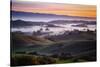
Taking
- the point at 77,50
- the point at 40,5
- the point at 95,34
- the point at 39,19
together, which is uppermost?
the point at 40,5

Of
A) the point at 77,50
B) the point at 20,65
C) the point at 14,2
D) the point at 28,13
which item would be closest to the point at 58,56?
the point at 77,50

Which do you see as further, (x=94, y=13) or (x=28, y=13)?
(x=94, y=13)

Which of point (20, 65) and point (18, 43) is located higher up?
point (18, 43)

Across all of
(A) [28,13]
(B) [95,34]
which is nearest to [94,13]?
(B) [95,34]

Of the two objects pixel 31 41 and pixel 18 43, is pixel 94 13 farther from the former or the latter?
pixel 18 43

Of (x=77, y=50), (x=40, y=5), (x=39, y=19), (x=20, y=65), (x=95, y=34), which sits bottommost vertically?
(x=20, y=65)

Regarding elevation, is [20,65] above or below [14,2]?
below
